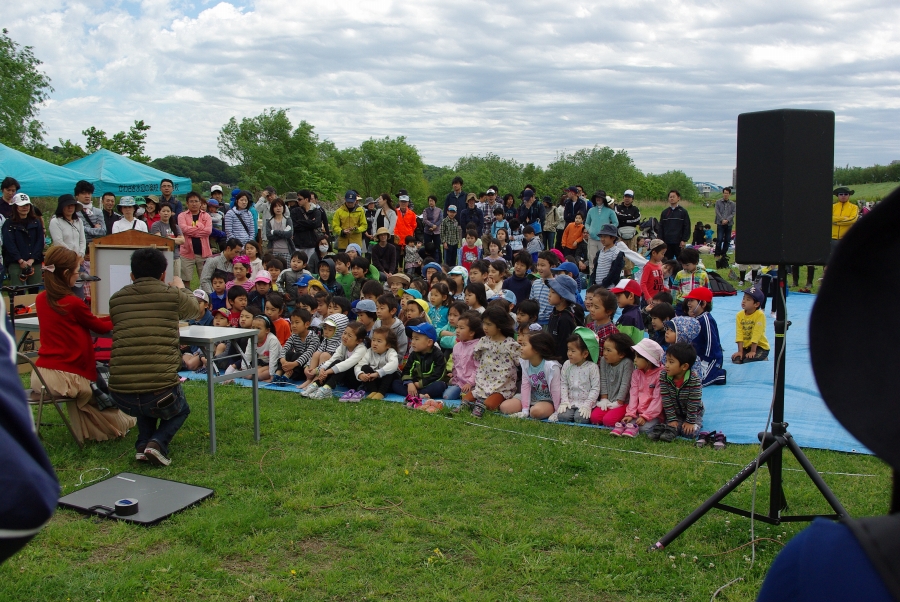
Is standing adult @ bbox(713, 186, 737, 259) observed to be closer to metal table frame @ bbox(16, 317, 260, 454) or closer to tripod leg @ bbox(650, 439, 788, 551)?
metal table frame @ bbox(16, 317, 260, 454)

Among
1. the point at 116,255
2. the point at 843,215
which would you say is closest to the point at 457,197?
the point at 843,215

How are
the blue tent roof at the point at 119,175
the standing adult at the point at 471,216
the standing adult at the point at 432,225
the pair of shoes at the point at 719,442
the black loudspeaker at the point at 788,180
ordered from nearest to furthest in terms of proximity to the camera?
the black loudspeaker at the point at 788,180 → the pair of shoes at the point at 719,442 → the blue tent roof at the point at 119,175 → the standing adult at the point at 432,225 → the standing adult at the point at 471,216

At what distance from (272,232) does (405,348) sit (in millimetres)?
5059

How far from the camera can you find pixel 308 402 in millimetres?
6957

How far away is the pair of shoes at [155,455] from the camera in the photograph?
5023 millimetres

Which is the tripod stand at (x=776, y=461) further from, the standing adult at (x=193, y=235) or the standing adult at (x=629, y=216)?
the standing adult at (x=629, y=216)

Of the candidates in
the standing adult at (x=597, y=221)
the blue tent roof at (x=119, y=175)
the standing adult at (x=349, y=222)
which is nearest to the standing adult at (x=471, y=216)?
the standing adult at (x=597, y=221)

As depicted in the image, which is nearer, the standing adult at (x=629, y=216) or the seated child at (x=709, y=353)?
the seated child at (x=709, y=353)

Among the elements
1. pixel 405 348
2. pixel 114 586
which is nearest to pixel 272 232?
pixel 405 348

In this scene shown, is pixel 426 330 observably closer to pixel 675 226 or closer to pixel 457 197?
pixel 675 226

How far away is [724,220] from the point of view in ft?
52.3

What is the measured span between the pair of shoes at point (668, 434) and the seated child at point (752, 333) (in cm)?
236

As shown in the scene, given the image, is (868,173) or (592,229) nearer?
(592,229)

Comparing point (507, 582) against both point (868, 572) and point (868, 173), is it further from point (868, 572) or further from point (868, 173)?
point (868, 173)
